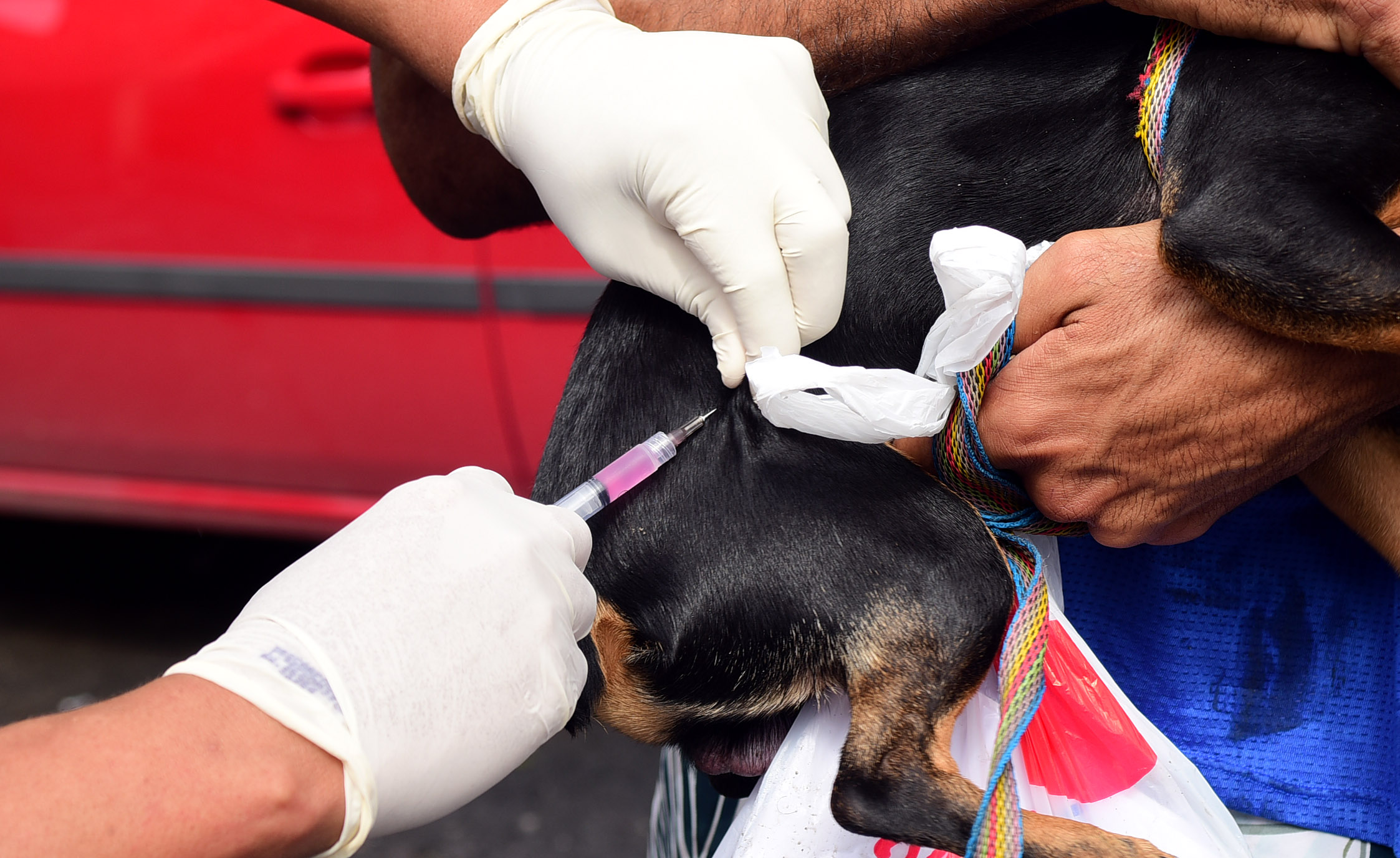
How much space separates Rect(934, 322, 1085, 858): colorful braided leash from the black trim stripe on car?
1.61 metres

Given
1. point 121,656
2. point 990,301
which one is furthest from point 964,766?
point 121,656

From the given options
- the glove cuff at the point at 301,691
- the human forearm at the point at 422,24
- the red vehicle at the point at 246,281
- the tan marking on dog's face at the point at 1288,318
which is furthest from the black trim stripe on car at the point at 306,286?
the glove cuff at the point at 301,691

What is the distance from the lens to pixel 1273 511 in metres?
1.45

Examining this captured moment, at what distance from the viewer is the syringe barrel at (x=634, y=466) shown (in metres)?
1.42

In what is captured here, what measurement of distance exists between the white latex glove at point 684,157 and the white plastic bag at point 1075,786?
1.71 feet

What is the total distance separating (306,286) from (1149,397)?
2415 millimetres

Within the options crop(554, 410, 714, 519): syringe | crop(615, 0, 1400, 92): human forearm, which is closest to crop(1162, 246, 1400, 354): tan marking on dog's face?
crop(615, 0, 1400, 92): human forearm

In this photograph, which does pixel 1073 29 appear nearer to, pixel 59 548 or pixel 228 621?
pixel 228 621

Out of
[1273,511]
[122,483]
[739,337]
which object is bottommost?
[122,483]

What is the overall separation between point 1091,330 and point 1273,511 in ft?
1.25

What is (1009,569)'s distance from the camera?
1457 millimetres

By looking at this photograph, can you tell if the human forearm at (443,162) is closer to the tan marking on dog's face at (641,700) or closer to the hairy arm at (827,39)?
the hairy arm at (827,39)

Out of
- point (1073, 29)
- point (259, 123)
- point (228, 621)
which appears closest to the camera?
point (1073, 29)

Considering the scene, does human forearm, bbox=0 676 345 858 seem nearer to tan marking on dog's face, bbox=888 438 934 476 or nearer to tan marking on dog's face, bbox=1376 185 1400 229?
tan marking on dog's face, bbox=888 438 934 476
